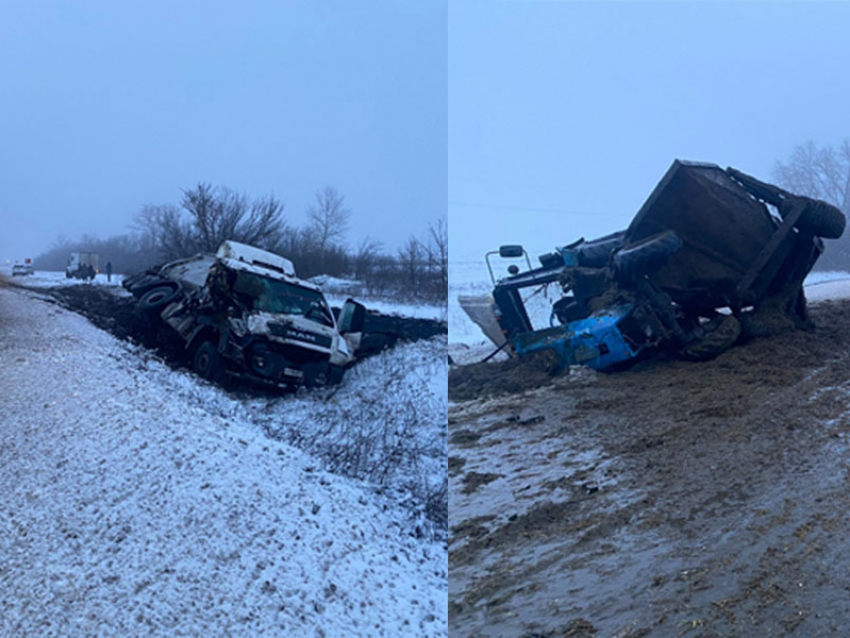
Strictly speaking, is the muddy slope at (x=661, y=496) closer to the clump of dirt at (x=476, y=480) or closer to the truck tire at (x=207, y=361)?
the clump of dirt at (x=476, y=480)

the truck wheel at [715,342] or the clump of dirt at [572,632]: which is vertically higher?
the truck wheel at [715,342]

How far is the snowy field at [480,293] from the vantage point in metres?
2.50

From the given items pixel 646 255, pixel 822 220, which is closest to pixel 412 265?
pixel 646 255

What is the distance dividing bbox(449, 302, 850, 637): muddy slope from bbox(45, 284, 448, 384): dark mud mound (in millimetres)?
699

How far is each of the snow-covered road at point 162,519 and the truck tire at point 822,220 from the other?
182 centimetres

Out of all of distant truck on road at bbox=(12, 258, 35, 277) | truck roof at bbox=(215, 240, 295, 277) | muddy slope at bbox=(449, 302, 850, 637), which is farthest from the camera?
truck roof at bbox=(215, 240, 295, 277)

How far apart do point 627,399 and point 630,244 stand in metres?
0.56

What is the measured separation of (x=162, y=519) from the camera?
2.70 m

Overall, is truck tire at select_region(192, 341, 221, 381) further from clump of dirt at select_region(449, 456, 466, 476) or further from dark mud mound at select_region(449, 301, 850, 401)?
dark mud mound at select_region(449, 301, 850, 401)

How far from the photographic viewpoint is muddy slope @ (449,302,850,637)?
2.00m

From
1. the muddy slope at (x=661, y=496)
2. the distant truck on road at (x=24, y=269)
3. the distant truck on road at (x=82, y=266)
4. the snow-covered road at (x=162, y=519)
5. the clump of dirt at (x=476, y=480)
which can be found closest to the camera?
the muddy slope at (x=661, y=496)

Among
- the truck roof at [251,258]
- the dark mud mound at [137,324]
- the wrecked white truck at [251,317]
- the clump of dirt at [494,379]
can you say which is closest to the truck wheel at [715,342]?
the clump of dirt at [494,379]

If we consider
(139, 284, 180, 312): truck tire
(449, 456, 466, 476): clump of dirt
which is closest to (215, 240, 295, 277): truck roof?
(139, 284, 180, 312): truck tire

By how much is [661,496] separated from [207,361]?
2.16 meters
